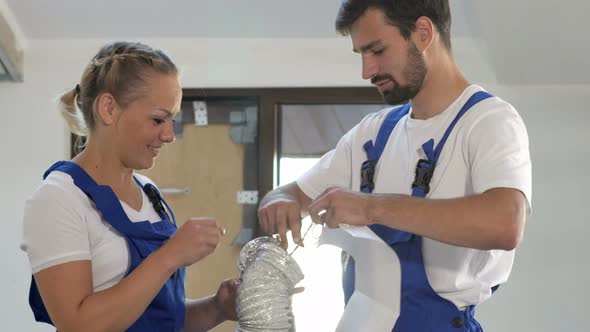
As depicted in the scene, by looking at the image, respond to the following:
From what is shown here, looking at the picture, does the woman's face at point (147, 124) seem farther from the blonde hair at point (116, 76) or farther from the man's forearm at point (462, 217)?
the man's forearm at point (462, 217)

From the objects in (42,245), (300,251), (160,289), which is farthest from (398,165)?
(42,245)

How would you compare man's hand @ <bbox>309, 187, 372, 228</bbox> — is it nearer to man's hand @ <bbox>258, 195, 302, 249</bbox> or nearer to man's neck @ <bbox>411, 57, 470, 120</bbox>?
man's hand @ <bbox>258, 195, 302, 249</bbox>

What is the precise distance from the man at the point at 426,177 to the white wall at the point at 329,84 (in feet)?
7.46

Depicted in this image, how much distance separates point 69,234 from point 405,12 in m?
0.90

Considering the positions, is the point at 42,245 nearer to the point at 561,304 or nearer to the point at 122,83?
the point at 122,83

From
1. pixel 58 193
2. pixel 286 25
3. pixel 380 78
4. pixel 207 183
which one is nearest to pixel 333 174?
pixel 380 78

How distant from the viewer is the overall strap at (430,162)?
5.52 ft

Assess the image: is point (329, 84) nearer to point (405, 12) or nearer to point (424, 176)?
point (405, 12)

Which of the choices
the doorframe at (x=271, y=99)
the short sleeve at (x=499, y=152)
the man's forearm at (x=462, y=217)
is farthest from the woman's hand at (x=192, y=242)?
the doorframe at (x=271, y=99)

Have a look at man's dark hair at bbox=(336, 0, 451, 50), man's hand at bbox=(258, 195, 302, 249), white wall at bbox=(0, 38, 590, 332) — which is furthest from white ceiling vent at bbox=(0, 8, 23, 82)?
man's hand at bbox=(258, 195, 302, 249)

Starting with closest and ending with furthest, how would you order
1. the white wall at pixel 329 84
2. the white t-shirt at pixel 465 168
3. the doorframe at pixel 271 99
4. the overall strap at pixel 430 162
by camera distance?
the white t-shirt at pixel 465 168 < the overall strap at pixel 430 162 < the white wall at pixel 329 84 < the doorframe at pixel 271 99

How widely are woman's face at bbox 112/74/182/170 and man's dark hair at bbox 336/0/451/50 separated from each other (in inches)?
18.5

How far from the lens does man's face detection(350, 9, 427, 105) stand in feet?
5.96

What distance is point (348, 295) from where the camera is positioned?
182 centimetres
